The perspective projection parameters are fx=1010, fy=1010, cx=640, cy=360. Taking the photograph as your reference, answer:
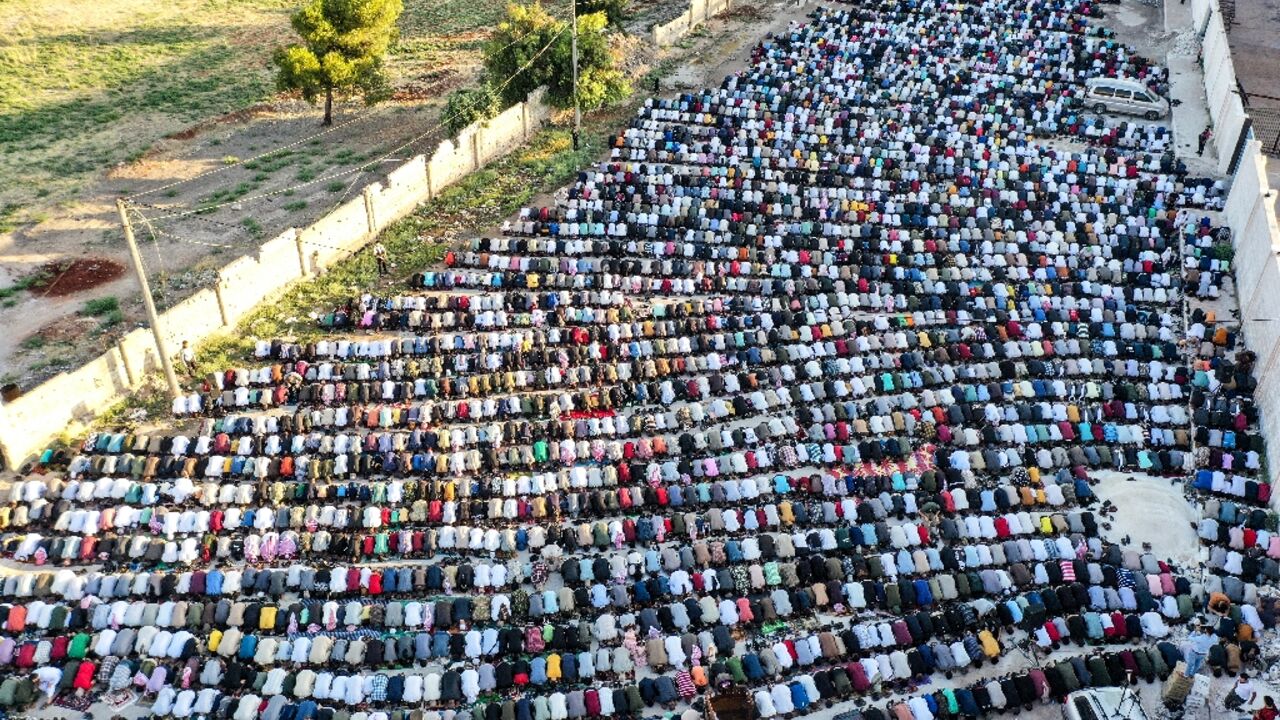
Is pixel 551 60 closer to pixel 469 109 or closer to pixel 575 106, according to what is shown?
pixel 575 106

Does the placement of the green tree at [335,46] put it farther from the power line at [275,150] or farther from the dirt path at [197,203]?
the dirt path at [197,203]

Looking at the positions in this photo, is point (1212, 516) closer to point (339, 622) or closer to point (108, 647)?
point (339, 622)

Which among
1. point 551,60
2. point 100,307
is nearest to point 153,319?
point 100,307

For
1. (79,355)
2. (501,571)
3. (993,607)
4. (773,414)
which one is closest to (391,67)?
(79,355)

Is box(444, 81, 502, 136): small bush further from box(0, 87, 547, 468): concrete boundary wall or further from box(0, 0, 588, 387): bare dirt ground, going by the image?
box(0, 0, 588, 387): bare dirt ground

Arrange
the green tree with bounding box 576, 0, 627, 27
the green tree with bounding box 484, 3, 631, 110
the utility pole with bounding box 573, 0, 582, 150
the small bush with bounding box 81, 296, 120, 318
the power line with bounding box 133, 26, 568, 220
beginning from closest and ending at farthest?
the small bush with bounding box 81, 296, 120, 318
the power line with bounding box 133, 26, 568, 220
the utility pole with bounding box 573, 0, 582, 150
the green tree with bounding box 484, 3, 631, 110
the green tree with bounding box 576, 0, 627, 27

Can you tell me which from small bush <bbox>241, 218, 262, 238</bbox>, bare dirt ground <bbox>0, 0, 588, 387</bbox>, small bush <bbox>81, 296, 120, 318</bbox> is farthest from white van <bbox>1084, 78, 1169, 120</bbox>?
small bush <bbox>81, 296, 120, 318</bbox>

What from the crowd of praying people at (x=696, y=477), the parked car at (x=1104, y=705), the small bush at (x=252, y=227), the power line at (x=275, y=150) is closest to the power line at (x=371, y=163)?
the power line at (x=275, y=150)
